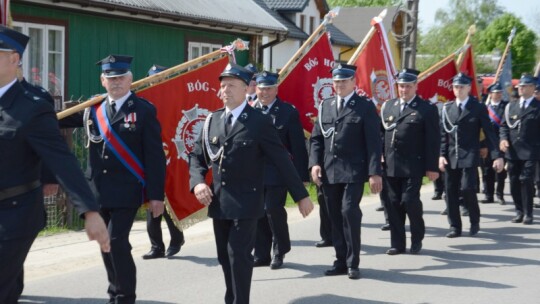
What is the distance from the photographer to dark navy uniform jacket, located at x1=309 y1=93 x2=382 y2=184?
855cm

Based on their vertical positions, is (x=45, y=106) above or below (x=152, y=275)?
above

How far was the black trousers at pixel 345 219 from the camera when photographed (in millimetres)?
8336

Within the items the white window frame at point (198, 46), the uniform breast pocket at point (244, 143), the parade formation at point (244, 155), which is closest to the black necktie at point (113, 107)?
the parade formation at point (244, 155)

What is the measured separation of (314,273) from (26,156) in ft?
14.7

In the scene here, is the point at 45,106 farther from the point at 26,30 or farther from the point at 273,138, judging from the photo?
the point at 26,30

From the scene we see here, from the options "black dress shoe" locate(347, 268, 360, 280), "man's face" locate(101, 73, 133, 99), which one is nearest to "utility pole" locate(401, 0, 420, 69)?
"black dress shoe" locate(347, 268, 360, 280)

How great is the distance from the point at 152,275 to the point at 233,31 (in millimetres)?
13691

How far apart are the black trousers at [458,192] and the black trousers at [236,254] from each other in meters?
→ 5.14

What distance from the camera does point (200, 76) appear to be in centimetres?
898

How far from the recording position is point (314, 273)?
861cm

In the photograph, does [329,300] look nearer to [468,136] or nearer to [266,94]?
[266,94]

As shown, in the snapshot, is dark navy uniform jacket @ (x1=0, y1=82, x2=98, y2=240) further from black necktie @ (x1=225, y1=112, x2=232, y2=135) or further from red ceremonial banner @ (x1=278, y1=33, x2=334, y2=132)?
red ceremonial banner @ (x1=278, y1=33, x2=334, y2=132)

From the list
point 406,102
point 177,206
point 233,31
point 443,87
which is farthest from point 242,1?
point 177,206

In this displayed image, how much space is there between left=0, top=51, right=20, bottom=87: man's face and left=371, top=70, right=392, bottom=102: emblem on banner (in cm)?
781
